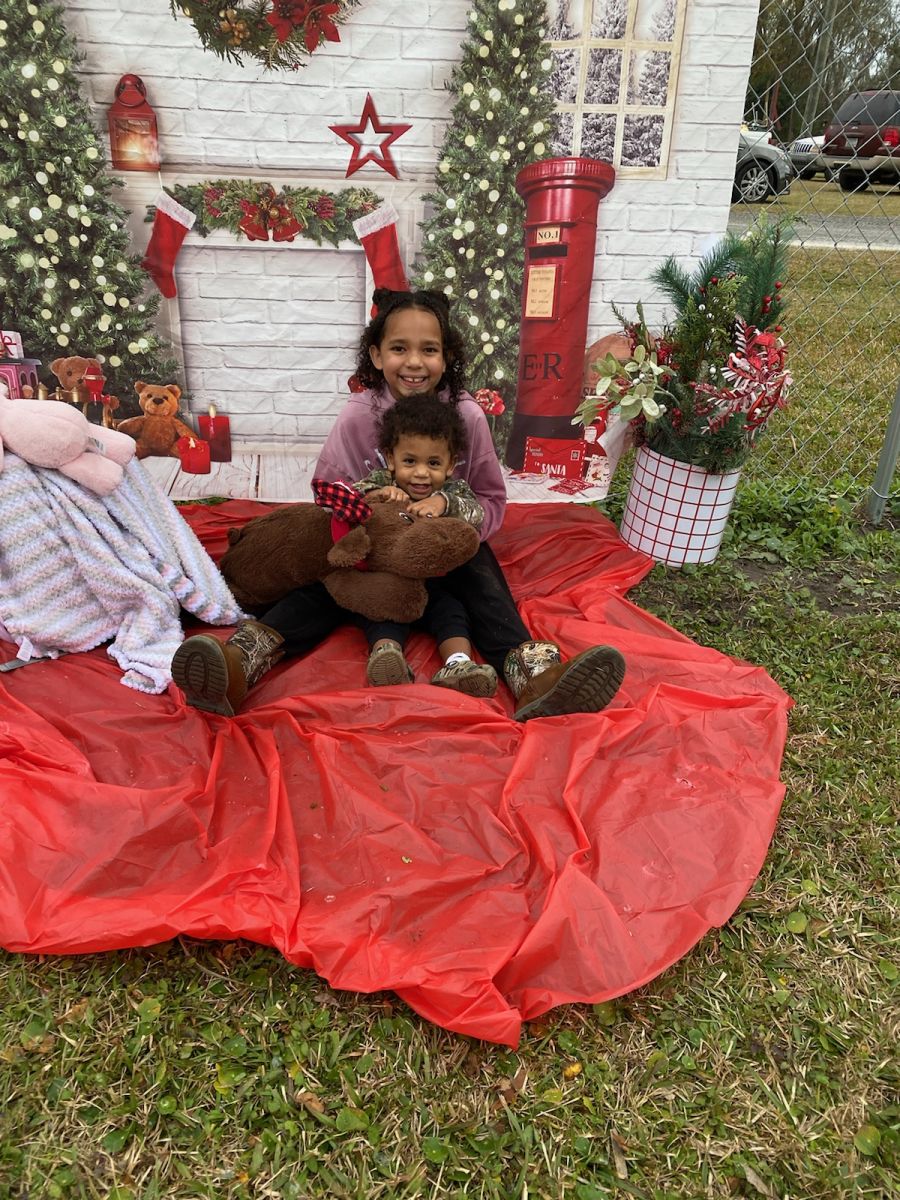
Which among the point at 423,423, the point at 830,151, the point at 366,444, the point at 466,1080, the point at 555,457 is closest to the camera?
the point at 466,1080

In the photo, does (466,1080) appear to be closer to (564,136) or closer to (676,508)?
(676,508)

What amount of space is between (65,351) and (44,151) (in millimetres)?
708

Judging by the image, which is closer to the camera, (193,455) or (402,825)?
(402,825)

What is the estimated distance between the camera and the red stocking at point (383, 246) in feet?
10.5

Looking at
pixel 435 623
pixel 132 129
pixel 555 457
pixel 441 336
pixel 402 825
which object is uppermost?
pixel 132 129

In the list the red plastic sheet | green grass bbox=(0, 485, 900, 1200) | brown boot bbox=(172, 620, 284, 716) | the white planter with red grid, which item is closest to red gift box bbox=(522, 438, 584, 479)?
the white planter with red grid

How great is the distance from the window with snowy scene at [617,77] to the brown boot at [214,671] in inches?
88.1

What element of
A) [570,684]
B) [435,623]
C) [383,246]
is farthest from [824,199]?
[570,684]

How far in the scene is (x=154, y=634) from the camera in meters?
2.49

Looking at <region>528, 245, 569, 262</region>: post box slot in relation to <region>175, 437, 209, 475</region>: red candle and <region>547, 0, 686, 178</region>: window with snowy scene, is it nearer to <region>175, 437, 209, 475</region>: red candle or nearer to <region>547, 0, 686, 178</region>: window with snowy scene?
<region>547, 0, 686, 178</region>: window with snowy scene

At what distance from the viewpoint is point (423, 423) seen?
261cm

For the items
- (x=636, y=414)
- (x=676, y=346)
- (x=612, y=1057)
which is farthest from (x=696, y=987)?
(x=676, y=346)

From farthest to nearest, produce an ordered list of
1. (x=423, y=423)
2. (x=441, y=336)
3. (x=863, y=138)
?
(x=863, y=138), (x=441, y=336), (x=423, y=423)

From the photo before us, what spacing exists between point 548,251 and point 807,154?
1089 mm
